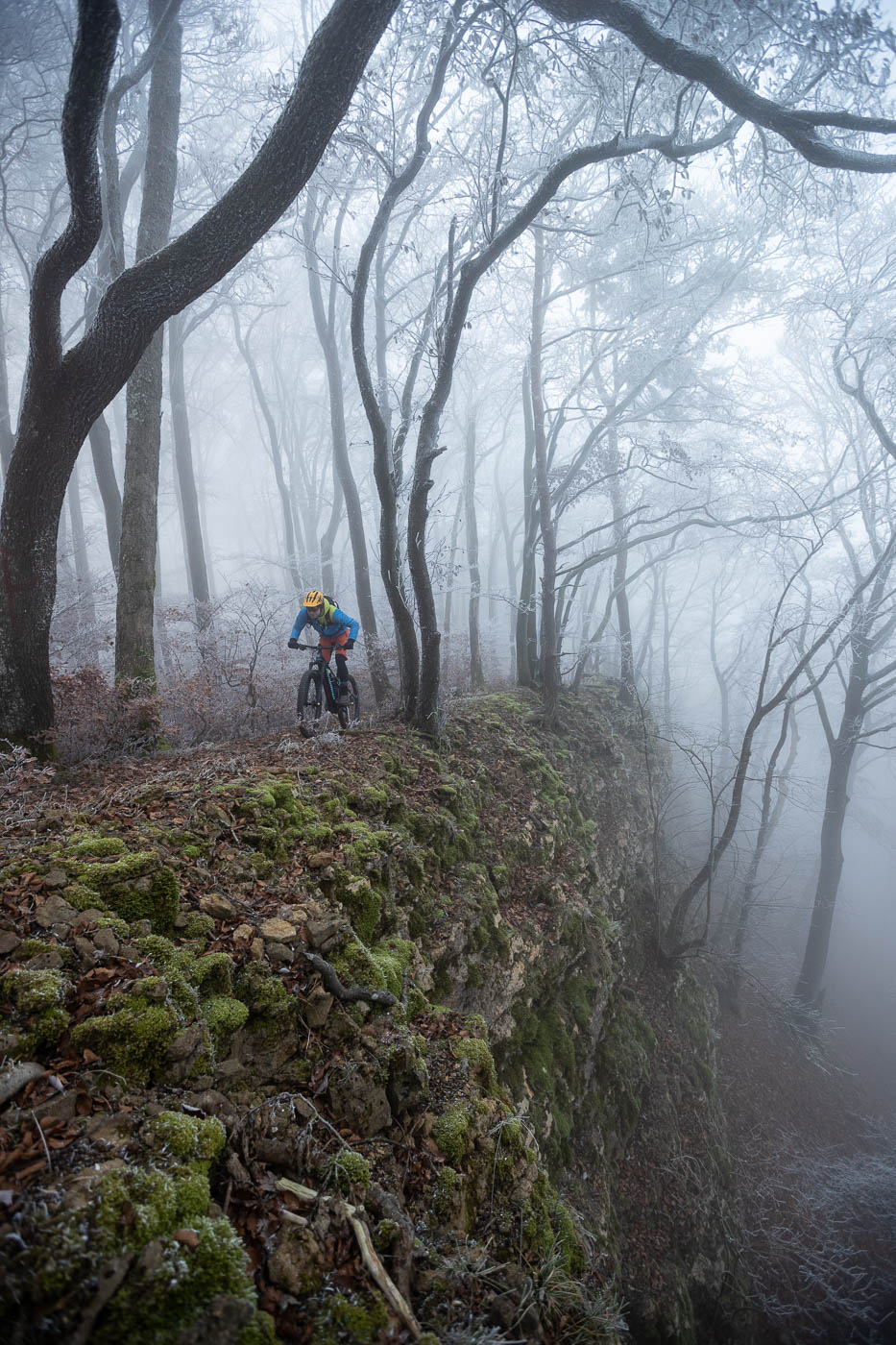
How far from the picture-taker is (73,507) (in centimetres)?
1839

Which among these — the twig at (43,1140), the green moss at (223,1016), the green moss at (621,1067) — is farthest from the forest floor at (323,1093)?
the green moss at (621,1067)

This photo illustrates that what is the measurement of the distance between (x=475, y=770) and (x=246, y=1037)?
4.39m

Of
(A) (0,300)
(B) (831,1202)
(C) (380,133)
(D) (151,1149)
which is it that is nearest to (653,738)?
(B) (831,1202)

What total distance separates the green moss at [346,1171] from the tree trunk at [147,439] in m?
5.26

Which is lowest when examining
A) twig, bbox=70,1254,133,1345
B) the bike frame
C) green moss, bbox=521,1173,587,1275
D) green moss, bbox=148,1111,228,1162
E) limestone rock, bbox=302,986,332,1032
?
green moss, bbox=521,1173,587,1275

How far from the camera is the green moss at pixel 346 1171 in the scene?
200 cm

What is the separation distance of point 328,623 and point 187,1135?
18.3 feet

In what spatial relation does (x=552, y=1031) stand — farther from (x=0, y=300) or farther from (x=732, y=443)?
(x=0, y=300)

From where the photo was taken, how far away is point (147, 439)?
6422 millimetres

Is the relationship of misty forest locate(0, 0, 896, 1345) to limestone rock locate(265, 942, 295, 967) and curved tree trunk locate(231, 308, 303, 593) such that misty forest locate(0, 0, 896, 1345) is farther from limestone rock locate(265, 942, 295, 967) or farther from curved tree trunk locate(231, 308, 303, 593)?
curved tree trunk locate(231, 308, 303, 593)

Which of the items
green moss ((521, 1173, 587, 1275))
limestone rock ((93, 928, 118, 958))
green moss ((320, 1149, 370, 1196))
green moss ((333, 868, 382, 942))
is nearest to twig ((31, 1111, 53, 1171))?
limestone rock ((93, 928, 118, 958))

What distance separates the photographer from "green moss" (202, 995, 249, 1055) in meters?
2.30

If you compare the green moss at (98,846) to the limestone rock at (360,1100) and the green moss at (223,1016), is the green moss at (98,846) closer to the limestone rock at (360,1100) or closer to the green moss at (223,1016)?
the green moss at (223,1016)

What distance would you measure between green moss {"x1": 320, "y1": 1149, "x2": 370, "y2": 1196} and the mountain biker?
16.8 feet
